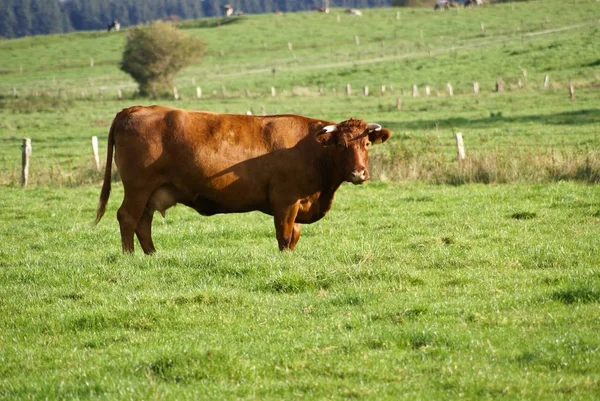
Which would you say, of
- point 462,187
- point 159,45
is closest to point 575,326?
point 462,187

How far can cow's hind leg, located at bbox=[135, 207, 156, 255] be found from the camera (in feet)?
43.0

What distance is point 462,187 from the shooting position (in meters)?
19.9

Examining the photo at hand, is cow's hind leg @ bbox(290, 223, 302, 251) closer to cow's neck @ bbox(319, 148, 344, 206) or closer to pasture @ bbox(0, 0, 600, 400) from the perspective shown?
pasture @ bbox(0, 0, 600, 400)

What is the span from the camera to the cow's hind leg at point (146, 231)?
A: 1312cm

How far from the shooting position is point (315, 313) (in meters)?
9.45

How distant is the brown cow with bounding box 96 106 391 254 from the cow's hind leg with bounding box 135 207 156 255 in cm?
1

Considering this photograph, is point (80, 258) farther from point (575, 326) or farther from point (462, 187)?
point (462, 187)

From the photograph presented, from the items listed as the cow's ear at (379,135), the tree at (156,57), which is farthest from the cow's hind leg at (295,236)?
the tree at (156,57)

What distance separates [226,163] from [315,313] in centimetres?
407

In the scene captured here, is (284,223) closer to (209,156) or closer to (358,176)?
(358,176)

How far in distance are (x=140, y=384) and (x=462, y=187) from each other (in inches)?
533

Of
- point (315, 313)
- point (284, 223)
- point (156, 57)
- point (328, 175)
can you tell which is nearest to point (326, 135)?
point (328, 175)

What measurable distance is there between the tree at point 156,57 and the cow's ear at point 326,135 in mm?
52838

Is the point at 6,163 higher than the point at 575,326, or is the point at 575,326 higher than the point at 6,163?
the point at 575,326
